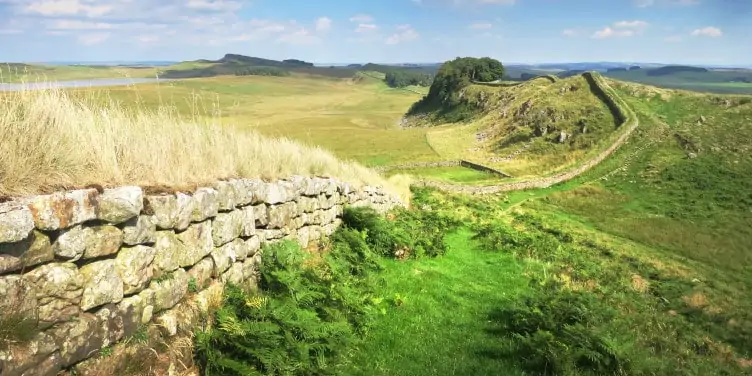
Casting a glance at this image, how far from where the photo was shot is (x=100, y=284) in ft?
16.4

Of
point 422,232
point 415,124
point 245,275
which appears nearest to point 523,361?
point 245,275

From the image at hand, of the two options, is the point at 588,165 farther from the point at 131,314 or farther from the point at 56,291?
the point at 56,291

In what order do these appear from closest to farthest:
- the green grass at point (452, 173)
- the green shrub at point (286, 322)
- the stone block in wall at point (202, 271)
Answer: the green shrub at point (286, 322) → the stone block in wall at point (202, 271) → the green grass at point (452, 173)

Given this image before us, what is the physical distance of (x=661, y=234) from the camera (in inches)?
1154

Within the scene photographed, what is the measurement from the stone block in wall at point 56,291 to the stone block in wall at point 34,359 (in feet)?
0.61

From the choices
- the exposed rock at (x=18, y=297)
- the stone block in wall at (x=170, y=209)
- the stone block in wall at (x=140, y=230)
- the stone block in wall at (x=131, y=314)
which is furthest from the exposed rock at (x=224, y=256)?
the exposed rock at (x=18, y=297)

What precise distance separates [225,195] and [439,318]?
4.86 m

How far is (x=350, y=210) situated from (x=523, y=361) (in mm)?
6901

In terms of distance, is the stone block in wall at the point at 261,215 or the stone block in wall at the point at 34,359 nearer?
the stone block in wall at the point at 34,359

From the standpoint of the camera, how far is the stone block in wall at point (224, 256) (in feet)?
23.7

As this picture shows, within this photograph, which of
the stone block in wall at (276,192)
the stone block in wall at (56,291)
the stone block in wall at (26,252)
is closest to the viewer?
the stone block in wall at (26,252)

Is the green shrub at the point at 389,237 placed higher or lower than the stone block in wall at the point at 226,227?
lower

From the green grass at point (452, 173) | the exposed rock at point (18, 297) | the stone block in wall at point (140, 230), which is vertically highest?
the stone block in wall at point (140, 230)

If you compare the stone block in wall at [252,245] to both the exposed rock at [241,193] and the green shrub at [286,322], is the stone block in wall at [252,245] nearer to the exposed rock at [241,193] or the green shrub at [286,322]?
the green shrub at [286,322]
